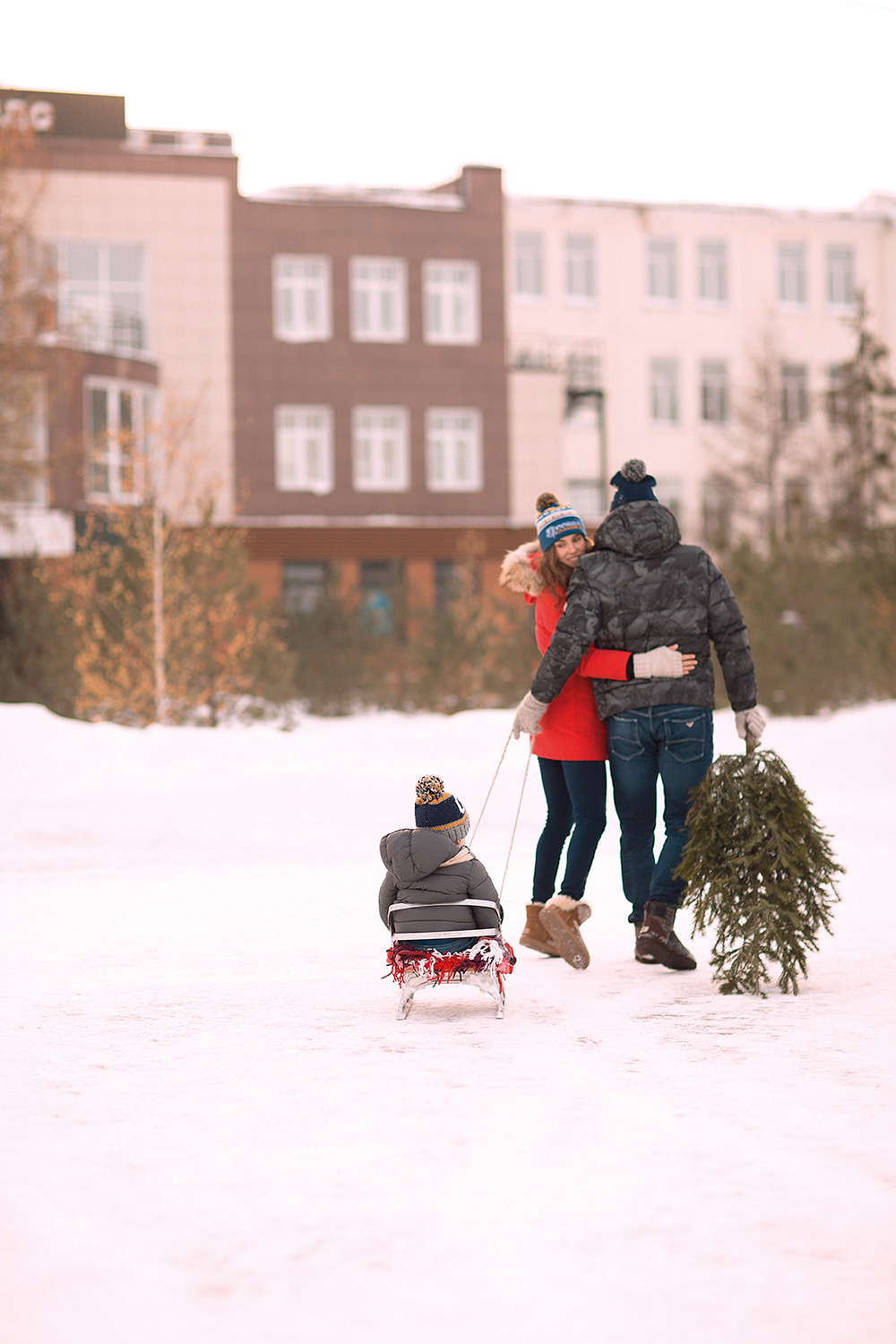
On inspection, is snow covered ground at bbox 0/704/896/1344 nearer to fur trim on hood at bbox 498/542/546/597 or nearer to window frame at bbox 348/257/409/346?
fur trim on hood at bbox 498/542/546/597

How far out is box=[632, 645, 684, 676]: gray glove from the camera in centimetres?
694

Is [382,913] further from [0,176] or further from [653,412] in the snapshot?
[653,412]

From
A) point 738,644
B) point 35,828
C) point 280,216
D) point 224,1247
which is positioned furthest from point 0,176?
point 224,1247

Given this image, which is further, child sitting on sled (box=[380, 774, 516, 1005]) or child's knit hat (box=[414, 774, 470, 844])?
child's knit hat (box=[414, 774, 470, 844])

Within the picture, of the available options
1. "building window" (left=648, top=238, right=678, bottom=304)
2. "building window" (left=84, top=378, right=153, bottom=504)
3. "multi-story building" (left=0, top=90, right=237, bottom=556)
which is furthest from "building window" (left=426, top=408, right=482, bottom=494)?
"building window" (left=648, top=238, right=678, bottom=304)

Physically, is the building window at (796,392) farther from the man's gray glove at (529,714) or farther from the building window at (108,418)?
the man's gray glove at (529,714)

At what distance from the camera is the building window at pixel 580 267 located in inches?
1812

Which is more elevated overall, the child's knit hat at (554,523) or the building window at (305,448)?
the building window at (305,448)

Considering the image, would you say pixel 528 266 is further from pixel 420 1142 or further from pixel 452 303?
pixel 420 1142

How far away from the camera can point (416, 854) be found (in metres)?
6.22

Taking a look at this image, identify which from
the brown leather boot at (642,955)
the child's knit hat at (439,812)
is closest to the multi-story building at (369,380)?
the brown leather boot at (642,955)

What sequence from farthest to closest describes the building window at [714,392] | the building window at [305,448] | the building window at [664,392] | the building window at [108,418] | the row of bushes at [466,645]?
1. the building window at [714,392]
2. the building window at [664,392]
3. the building window at [305,448]
4. the building window at [108,418]
5. the row of bushes at [466,645]

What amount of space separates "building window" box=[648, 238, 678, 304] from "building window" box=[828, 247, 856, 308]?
520 cm

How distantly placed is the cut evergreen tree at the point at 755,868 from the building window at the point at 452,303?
36472 mm
